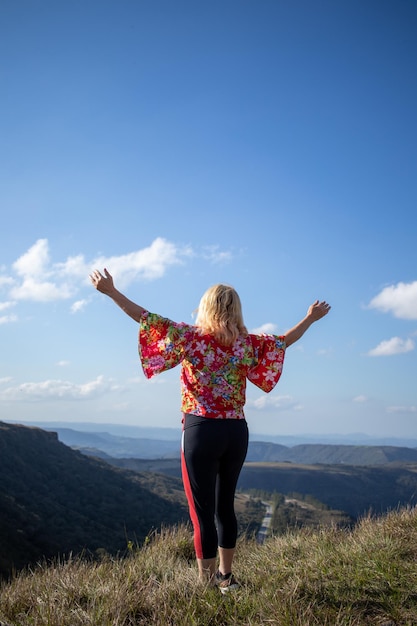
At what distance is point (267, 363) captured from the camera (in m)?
3.63

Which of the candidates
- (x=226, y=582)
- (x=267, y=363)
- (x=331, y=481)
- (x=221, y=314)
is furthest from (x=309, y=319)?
(x=331, y=481)

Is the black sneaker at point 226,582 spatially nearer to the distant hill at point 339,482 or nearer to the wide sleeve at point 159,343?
the wide sleeve at point 159,343

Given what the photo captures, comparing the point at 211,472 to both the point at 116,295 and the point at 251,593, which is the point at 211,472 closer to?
the point at 251,593

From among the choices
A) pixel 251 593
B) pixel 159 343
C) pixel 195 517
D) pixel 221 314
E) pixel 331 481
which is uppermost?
pixel 221 314

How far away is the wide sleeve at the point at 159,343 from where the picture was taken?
3.35 metres

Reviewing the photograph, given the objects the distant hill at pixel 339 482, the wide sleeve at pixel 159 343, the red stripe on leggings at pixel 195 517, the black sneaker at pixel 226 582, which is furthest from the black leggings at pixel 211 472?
the distant hill at pixel 339 482

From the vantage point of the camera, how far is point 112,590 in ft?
9.36

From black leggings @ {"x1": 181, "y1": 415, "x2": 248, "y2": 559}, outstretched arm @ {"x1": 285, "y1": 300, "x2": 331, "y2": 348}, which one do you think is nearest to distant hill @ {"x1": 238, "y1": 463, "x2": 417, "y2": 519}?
outstretched arm @ {"x1": 285, "y1": 300, "x2": 331, "y2": 348}

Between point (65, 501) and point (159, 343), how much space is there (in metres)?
63.3

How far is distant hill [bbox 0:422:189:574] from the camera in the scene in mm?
38531

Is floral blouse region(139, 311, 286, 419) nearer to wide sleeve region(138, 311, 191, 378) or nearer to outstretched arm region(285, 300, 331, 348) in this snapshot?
wide sleeve region(138, 311, 191, 378)

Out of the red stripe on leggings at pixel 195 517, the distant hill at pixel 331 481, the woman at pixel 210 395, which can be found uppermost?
the woman at pixel 210 395

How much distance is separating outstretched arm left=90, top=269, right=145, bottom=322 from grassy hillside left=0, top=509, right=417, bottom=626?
178cm

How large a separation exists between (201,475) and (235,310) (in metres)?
1.17
